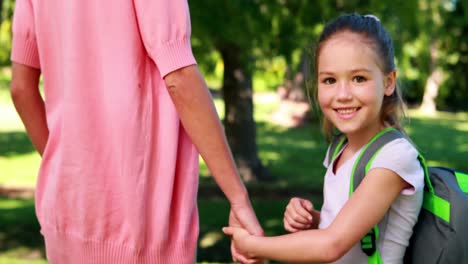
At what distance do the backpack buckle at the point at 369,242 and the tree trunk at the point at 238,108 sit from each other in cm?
844

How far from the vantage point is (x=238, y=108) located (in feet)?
35.3

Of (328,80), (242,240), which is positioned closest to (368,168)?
(328,80)

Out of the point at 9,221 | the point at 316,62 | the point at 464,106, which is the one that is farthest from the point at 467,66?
the point at 316,62

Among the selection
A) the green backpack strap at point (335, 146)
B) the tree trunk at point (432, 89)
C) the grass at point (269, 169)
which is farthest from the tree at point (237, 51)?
the tree trunk at point (432, 89)

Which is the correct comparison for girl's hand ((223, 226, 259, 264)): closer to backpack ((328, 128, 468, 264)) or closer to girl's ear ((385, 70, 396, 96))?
backpack ((328, 128, 468, 264))

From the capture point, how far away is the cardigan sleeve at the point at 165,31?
1.69m

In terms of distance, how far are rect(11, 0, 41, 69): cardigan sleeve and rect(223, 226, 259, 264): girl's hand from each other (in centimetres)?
70

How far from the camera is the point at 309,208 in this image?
205 centimetres

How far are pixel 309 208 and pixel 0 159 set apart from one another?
14.3 metres

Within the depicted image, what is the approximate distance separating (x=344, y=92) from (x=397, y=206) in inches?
12.9

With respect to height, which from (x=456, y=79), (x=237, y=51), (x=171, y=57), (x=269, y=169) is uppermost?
(x=171, y=57)

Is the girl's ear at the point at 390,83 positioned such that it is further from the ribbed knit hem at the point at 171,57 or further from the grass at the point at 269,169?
the ribbed knit hem at the point at 171,57

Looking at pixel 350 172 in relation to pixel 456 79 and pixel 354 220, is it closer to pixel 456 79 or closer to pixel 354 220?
pixel 354 220

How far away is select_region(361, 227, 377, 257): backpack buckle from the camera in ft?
5.94
